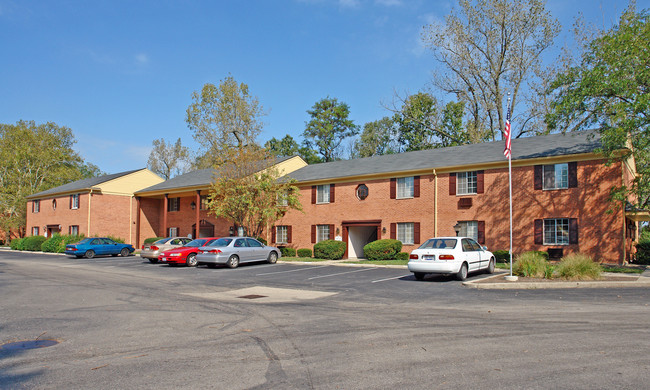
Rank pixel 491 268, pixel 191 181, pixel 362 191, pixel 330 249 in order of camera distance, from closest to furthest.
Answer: pixel 491 268 → pixel 330 249 → pixel 362 191 → pixel 191 181

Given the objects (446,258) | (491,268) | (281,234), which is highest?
(281,234)

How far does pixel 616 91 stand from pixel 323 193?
681 inches

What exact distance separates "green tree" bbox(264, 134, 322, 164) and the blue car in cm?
2914

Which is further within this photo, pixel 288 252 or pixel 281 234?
pixel 281 234

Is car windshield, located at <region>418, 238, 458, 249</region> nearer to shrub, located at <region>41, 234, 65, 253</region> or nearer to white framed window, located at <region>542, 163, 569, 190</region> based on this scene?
white framed window, located at <region>542, 163, 569, 190</region>

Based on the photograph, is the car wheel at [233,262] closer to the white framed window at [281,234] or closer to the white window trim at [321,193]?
the white window trim at [321,193]

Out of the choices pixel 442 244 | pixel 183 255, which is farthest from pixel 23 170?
pixel 442 244

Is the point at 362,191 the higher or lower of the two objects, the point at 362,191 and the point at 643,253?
the higher

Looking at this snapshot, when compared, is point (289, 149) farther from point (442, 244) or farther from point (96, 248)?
point (442, 244)

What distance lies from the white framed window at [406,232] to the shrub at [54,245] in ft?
91.2

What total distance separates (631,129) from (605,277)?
6566 millimetres

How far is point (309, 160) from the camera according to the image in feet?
198

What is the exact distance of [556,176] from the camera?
2261 centimetres

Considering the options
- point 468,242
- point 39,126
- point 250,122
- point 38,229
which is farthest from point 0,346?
point 39,126
